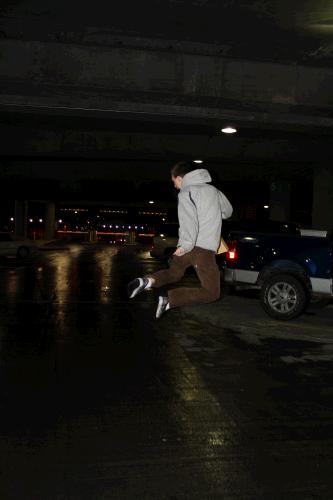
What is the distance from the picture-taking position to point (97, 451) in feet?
14.9

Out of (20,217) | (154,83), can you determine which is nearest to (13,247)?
(20,217)

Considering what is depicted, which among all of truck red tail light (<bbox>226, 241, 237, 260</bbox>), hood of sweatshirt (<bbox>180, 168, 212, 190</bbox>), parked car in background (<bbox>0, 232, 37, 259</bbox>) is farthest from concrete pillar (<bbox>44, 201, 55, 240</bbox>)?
hood of sweatshirt (<bbox>180, 168, 212, 190</bbox>)

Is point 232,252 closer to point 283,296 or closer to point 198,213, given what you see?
point 283,296

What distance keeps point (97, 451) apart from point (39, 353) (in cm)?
362

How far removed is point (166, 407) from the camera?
575cm

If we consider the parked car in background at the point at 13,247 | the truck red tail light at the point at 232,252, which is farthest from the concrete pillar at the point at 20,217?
the truck red tail light at the point at 232,252

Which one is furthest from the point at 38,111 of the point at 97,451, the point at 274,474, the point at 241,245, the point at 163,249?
the point at 163,249

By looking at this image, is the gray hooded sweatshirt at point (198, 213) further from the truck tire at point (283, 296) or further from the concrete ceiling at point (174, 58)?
the truck tire at point (283, 296)

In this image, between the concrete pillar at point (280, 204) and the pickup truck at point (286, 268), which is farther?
the concrete pillar at point (280, 204)

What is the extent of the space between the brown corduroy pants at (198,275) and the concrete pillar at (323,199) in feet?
44.2

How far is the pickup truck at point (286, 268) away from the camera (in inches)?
413

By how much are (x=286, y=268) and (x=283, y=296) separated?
54cm

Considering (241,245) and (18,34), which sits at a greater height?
(18,34)

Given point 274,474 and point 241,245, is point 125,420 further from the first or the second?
point 241,245
